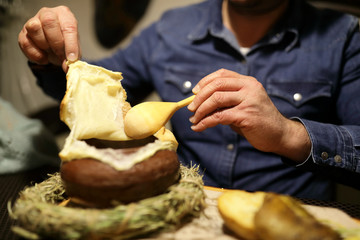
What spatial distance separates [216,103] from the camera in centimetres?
72

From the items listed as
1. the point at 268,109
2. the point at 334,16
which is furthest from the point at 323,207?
the point at 334,16

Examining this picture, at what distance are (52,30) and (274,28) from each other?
806 mm

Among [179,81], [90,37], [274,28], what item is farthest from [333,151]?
[90,37]

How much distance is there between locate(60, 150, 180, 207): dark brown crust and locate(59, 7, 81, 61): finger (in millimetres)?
336

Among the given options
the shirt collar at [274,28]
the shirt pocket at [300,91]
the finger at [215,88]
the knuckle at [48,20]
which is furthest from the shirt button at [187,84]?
the knuckle at [48,20]

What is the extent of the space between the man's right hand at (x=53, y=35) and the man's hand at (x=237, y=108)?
37 cm

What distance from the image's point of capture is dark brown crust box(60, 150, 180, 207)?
0.55 meters

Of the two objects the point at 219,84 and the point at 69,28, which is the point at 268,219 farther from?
the point at 69,28

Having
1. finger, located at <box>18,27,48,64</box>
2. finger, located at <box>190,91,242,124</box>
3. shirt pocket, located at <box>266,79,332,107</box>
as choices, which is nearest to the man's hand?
finger, located at <box>190,91,242,124</box>

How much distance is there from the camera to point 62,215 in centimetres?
52

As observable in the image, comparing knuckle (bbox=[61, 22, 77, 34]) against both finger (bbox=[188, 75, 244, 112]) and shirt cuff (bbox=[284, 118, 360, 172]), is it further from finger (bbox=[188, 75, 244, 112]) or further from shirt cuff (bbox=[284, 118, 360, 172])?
shirt cuff (bbox=[284, 118, 360, 172])

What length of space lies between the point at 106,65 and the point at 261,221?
41.7 inches

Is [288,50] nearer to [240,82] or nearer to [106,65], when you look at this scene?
[240,82]

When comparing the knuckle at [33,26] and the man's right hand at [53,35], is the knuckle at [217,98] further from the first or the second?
the knuckle at [33,26]
